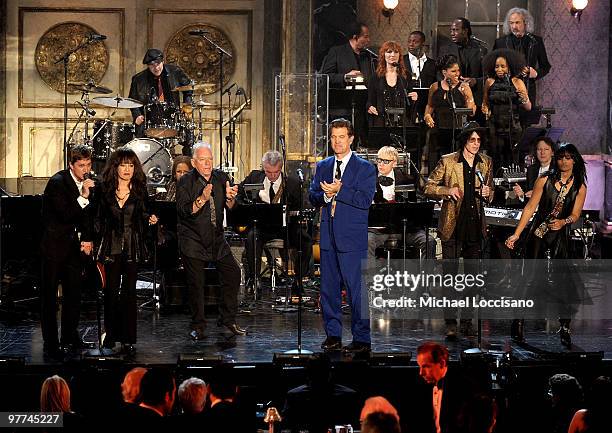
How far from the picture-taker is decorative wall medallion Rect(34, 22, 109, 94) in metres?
16.9

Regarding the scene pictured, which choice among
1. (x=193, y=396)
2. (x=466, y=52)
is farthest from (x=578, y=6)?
(x=193, y=396)

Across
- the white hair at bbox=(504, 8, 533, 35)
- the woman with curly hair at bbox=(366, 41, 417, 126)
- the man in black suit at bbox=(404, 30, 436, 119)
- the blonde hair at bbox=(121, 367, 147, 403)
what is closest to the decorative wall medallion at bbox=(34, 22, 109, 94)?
the woman with curly hair at bbox=(366, 41, 417, 126)

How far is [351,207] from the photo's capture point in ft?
30.9

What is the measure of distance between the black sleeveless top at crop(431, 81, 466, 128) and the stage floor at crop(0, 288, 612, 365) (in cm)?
370

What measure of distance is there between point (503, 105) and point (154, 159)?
4377 mm

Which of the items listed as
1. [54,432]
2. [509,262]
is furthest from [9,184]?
[54,432]

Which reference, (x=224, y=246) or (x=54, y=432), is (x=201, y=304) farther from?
(x=54, y=432)

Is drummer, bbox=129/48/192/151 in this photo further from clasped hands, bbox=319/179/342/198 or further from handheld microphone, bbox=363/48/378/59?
clasped hands, bbox=319/179/342/198

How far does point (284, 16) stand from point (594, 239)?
5012 millimetres

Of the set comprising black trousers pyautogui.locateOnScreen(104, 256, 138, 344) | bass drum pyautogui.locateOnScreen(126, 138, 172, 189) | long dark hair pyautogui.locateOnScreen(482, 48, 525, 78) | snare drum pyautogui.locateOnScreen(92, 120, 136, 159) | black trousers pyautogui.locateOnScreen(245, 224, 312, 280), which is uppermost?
long dark hair pyautogui.locateOnScreen(482, 48, 525, 78)

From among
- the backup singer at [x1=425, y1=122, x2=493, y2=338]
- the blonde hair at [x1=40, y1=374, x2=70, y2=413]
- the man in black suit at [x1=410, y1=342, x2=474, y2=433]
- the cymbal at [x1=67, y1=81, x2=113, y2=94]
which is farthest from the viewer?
the cymbal at [x1=67, y1=81, x2=113, y2=94]

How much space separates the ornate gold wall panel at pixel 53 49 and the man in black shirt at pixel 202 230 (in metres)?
7.22

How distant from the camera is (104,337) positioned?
977cm

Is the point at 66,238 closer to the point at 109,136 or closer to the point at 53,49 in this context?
the point at 109,136
